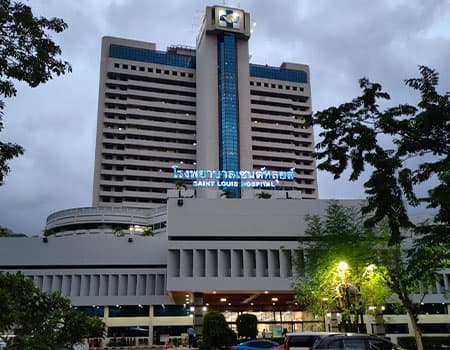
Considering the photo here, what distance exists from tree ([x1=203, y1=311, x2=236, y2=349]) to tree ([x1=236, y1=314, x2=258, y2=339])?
6.27m

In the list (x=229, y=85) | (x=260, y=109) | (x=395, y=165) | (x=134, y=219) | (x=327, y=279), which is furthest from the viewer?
(x=260, y=109)

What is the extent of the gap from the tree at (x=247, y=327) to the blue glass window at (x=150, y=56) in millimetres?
80675

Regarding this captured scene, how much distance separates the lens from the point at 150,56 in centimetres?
10669

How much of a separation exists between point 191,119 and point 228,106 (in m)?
13.2

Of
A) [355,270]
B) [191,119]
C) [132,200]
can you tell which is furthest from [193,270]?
[191,119]

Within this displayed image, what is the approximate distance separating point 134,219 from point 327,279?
189ft

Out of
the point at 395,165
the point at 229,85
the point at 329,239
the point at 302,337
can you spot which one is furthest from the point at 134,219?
the point at 395,165

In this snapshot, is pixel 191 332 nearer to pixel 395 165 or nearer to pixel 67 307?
pixel 395 165

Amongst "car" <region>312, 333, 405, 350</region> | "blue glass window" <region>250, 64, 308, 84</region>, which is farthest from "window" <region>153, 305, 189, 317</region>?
"blue glass window" <region>250, 64, 308, 84</region>

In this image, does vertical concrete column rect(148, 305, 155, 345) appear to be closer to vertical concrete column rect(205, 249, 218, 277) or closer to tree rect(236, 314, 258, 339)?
vertical concrete column rect(205, 249, 218, 277)

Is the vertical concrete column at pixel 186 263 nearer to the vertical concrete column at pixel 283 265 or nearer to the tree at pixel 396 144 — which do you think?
the vertical concrete column at pixel 283 265

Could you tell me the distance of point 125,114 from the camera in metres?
101

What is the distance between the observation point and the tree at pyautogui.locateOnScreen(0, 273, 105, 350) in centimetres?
674

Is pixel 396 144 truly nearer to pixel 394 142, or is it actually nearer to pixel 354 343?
pixel 394 142
